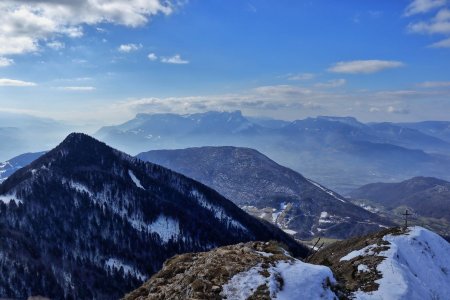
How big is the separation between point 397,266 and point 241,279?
111 feet

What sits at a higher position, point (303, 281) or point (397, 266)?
point (303, 281)

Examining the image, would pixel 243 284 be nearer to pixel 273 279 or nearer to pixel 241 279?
pixel 241 279

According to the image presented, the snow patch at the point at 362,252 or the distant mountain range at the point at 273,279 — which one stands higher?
the distant mountain range at the point at 273,279

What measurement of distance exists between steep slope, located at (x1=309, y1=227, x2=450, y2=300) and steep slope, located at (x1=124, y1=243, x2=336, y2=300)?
5.37m

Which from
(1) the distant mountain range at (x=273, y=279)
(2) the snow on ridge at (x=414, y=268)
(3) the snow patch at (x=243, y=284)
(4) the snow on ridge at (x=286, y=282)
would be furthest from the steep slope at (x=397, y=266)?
(3) the snow patch at (x=243, y=284)

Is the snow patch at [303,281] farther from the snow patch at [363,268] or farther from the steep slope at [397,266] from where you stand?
the snow patch at [363,268]

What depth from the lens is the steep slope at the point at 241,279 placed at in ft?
118

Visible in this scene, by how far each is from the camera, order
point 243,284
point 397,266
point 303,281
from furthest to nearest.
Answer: point 397,266 → point 303,281 → point 243,284

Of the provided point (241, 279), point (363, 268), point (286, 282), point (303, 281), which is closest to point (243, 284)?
point (241, 279)

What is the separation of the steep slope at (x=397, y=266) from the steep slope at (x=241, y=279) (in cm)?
537

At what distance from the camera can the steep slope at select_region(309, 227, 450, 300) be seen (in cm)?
5429

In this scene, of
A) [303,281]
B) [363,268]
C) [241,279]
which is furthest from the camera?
[363,268]

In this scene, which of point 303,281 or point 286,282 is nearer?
point 286,282

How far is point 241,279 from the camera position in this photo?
123 ft
